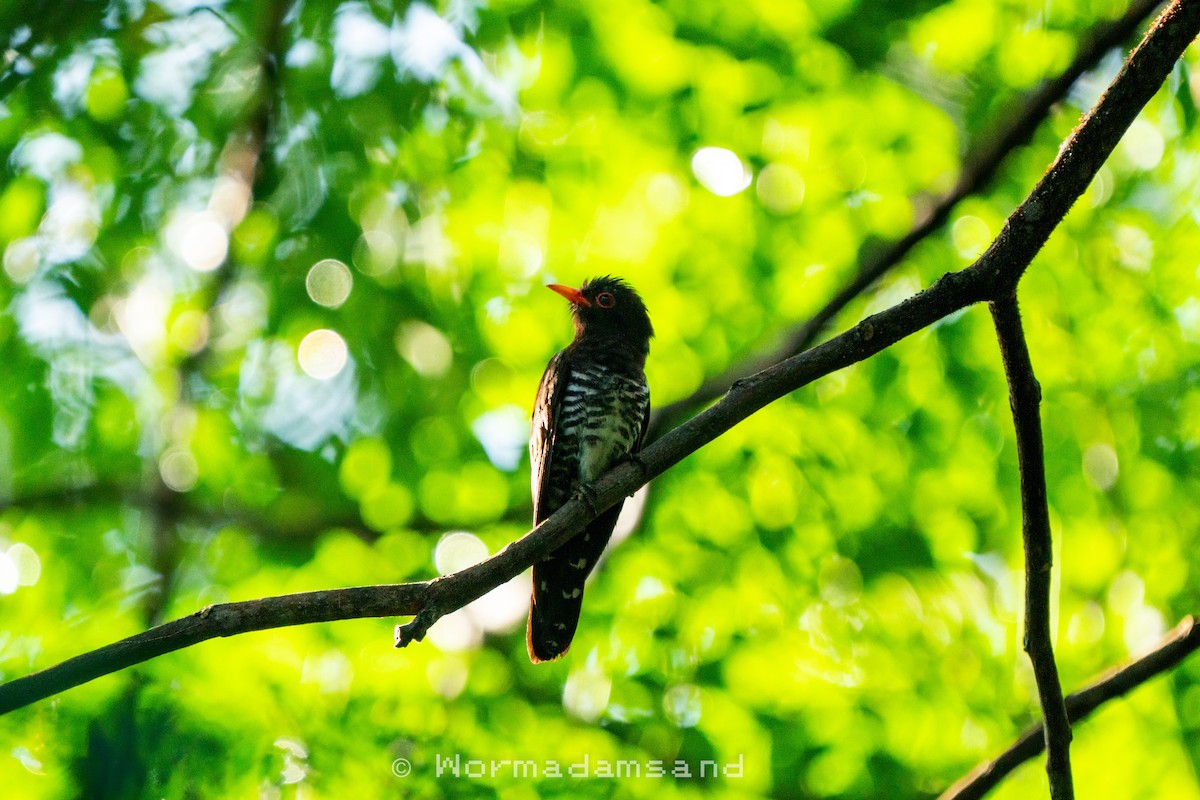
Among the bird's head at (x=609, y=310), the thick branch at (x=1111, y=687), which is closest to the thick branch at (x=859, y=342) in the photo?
the thick branch at (x=1111, y=687)

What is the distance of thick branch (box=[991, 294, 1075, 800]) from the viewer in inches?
132

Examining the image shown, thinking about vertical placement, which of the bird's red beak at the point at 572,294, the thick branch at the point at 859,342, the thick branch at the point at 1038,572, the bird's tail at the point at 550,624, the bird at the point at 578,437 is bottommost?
the bird's tail at the point at 550,624

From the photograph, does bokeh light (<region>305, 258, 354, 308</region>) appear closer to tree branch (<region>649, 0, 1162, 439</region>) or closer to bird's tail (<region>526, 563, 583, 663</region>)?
tree branch (<region>649, 0, 1162, 439</region>)

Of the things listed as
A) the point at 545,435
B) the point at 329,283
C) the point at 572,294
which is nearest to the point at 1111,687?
the point at 545,435

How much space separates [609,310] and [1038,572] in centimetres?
325

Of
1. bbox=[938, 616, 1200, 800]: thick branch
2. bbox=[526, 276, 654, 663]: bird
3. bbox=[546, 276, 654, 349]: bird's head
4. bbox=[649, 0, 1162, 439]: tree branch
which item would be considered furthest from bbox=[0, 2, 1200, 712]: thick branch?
bbox=[649, 0, 1162, 439]: tree branch

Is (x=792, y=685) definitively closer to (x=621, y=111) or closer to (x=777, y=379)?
(x=777, y=379)

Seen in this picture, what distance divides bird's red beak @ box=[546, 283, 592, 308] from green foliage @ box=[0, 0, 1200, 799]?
969 millimetres

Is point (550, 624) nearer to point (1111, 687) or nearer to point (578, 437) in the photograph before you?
point (578, 437)

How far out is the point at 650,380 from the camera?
718cm

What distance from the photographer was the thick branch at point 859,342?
2.85m

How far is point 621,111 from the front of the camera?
6.71m

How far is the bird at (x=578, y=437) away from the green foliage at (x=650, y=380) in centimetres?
103

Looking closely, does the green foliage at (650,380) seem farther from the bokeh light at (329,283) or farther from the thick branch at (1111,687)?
the thick branch at (1111,687)
